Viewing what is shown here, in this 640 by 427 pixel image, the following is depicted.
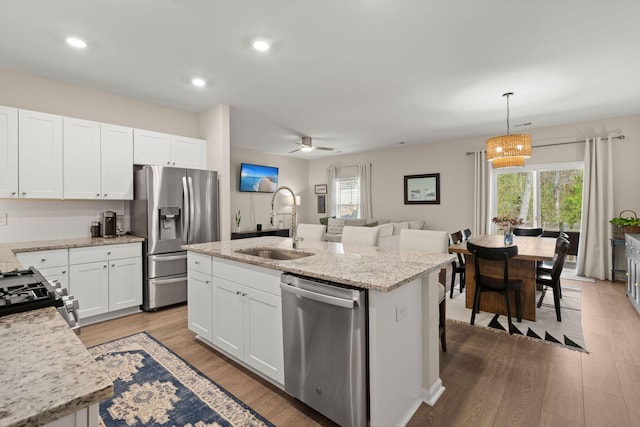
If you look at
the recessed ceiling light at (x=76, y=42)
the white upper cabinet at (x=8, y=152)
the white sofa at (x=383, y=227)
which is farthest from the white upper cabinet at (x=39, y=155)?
the white sofa at (x=383, y=227)

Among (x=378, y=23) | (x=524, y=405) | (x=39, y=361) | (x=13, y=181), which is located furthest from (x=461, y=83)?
(x=13, y=181)

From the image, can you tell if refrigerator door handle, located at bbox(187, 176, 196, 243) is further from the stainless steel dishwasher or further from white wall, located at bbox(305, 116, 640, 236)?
white wall, located at bbox(305, 116, 640, 236)

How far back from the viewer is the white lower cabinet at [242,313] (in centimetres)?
209

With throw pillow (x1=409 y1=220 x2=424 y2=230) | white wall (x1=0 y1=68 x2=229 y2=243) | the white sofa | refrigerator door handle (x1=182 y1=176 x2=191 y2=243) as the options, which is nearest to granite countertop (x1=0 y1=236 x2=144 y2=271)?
white wall (x1=0 y1=68 x2=229 y2=243)

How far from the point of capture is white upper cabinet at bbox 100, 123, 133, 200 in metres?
3.57

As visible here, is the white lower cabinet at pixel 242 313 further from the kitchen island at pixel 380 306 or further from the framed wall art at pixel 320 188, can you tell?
the framed wall art at pixel 320 188

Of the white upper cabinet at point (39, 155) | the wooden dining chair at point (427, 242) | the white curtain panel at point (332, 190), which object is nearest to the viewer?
the wooden dining chair at point (427, 242)

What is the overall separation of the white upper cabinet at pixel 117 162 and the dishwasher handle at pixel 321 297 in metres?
2.85

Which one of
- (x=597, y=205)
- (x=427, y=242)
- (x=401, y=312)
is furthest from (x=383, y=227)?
(x=401, y=312)

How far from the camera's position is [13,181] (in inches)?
119

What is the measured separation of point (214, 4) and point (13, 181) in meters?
2.67

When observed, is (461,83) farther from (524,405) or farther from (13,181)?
(13,181)

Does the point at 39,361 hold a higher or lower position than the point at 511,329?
higher

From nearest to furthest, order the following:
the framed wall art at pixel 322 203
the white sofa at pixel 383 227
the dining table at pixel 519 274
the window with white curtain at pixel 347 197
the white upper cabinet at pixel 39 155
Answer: the white upper cabinet at pixel 39 155
the dining table at pixel 519 274
the white sofa at pixel 383 227
the window with white curtain at pixel 347 197
the framed wall art at pixel 322 203
